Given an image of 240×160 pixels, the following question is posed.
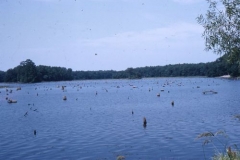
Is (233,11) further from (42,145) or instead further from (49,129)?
(49,129)

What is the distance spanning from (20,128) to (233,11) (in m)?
29.2

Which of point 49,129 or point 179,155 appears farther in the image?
point 49,129

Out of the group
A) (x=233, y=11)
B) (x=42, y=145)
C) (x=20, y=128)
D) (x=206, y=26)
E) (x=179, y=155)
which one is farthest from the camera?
(x=20, y=128)

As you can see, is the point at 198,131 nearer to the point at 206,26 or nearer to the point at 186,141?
the point at 186,141

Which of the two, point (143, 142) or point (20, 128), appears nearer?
point (143, 142)

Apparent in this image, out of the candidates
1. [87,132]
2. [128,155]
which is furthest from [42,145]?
[128,155]

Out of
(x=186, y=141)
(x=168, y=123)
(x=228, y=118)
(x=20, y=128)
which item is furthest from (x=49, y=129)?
(x=228, y=118)

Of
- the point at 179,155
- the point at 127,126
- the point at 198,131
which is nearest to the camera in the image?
the point at 179,155

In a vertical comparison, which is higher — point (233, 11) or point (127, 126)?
point (233, 11)

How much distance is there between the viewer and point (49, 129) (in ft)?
109

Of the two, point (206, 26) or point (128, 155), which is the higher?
point (206, 26)

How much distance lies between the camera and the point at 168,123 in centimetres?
3353

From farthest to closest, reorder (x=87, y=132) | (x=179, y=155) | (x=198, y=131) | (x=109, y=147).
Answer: (x=87, y=132), (x=198, y=131), (x=109, y=147), (x=179, y=155)

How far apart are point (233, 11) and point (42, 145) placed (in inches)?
776
